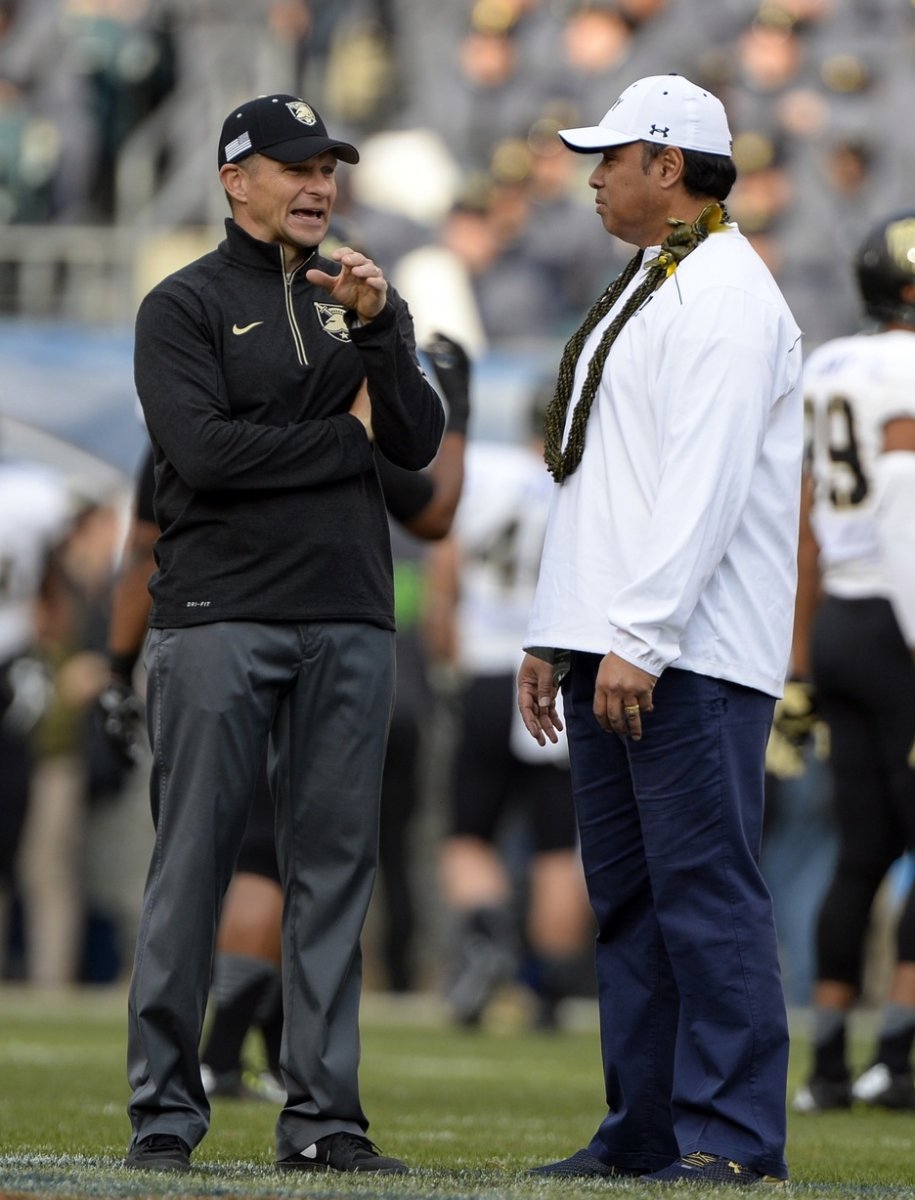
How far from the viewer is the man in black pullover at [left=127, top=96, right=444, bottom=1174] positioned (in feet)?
15.8

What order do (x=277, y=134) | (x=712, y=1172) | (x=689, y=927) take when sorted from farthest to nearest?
(x=277, y=134) < (x=689, y=927) < (x=712, y=1172)

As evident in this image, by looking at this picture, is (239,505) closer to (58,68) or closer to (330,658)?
(330,658)

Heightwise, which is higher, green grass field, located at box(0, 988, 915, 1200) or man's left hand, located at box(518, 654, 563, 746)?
man's left hand, located at box(518, 654, 563, 746)

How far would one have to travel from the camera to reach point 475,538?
10.4 metres

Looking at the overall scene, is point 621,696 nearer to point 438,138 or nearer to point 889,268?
point 889,268

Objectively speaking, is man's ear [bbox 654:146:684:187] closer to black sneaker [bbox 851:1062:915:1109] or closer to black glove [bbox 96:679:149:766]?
black glove [bbox 96:679:149:766]

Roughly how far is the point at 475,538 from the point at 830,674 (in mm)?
3325

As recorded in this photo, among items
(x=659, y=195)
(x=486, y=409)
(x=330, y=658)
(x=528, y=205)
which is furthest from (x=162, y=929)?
(x=528, y=205)

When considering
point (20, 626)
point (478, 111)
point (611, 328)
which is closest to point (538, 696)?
point (611, 328)

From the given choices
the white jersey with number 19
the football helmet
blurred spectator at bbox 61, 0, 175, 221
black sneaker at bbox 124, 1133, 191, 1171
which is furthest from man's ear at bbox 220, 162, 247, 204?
blurred spectator at bbox 61, 0, 175, 221

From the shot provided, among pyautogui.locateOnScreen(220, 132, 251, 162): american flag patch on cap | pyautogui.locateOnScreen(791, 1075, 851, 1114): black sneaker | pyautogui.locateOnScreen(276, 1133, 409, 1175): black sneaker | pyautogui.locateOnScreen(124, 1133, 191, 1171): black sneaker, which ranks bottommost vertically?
pyautogui.locateOnScreen(791, 1075, 851, 1114): black sneaker

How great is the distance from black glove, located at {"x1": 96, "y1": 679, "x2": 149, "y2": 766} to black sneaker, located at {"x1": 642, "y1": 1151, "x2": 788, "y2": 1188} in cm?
255

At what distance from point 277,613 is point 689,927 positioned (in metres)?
1.01

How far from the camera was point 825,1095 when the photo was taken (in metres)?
7.20
